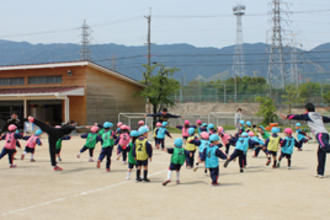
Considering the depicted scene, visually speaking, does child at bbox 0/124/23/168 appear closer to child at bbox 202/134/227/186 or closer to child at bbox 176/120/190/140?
child at bbox 176/120/190/140

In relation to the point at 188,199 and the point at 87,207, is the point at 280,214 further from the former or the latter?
the point at 87,207

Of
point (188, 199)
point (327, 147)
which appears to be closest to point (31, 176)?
point (188, 199)

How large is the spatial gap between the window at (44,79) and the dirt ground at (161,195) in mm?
18603

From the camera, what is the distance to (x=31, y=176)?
11.0 metres

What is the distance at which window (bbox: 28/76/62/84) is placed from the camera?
30078 millimetres

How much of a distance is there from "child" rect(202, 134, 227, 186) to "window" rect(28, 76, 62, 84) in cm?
2275

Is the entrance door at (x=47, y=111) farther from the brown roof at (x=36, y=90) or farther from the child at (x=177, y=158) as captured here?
the child at (x=177, y=158)

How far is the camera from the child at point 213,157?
951cm

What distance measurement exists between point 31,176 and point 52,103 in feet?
64.8

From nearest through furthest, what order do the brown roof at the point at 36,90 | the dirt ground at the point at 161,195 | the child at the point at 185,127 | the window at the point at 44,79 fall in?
1. the dirt ground at the point at 161,195
2. the child at the point at 185,127
3. the brown roof at the point at 36,90
4. the window at the point at 44,79

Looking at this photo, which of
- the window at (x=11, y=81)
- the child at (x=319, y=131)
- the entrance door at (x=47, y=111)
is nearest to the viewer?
the child at (x=319, y=131)

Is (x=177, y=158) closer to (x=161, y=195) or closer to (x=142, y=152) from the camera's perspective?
(x=142, y=152)

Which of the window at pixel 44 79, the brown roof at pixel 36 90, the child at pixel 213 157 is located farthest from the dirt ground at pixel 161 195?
the window at pixel 44 79

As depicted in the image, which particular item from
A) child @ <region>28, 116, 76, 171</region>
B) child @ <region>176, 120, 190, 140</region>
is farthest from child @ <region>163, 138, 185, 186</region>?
child @ <region>176, 120, 190, 140</region>
